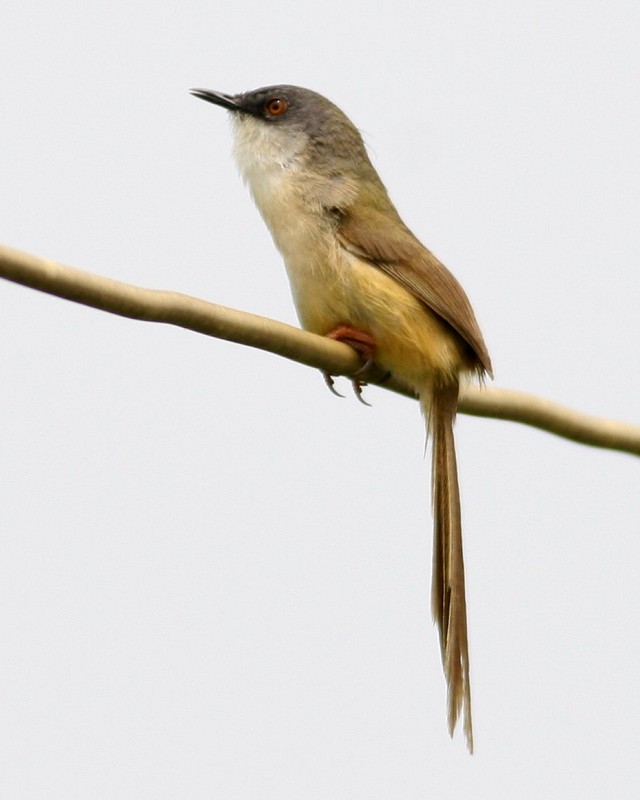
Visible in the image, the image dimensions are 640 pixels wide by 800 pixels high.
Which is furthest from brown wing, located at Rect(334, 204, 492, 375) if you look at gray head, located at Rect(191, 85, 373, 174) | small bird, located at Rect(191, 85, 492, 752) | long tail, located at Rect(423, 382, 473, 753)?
gray head, located at Rect(191, 85, 373, 174)

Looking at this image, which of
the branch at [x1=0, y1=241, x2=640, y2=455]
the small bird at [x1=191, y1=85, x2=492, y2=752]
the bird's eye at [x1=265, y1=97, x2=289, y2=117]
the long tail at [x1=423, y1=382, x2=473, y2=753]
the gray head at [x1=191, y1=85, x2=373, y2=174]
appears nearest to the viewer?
the branch at [x1=0, y1=241, x2=640, y2=455]

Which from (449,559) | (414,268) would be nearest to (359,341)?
(414,268)

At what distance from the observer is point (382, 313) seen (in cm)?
521

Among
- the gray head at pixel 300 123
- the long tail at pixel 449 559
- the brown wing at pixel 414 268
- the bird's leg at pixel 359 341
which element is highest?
the gray head at pixel 300 123

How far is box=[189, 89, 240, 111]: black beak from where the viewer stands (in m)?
6.15

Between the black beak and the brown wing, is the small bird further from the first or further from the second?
the black beak

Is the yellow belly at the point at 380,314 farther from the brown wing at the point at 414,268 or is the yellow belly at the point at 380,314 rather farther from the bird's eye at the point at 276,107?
the bird's eye at the point at 276,107

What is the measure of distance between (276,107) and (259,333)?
2645mm

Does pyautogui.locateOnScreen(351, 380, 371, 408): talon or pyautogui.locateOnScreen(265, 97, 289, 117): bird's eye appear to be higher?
pyautogui.locateOnScreen(265, 97, 289, 117): bird's eye

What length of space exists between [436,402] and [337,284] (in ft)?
2.08

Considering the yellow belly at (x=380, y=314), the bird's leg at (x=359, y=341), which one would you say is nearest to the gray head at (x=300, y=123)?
the yellow belly at (x=380, y=314)

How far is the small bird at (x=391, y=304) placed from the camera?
520 cm

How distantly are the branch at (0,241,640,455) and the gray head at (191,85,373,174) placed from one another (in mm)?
1108

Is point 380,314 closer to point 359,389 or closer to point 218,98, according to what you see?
point 359,389
